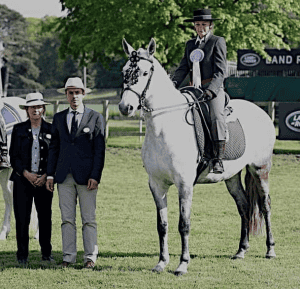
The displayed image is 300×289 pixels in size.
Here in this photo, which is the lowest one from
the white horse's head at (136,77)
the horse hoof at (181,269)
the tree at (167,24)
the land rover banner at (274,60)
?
the horse hoof at (181,269)

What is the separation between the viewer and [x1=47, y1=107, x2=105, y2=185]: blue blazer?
654 centimetres

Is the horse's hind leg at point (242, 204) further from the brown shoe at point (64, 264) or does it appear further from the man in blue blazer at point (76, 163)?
the brown shoe at point (64, 264)

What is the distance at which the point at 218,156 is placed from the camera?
662 cm

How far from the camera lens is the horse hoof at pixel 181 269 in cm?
634

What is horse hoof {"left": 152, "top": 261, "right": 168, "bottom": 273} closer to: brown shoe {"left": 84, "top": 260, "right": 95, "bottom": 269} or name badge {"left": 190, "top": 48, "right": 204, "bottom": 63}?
brown shoe {"left": 84, "top": 260, "right": 95, "bottom": 269}

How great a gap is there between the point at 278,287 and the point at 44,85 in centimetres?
8589

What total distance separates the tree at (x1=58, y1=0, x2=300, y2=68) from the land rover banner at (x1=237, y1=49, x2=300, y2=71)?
4.94 meters

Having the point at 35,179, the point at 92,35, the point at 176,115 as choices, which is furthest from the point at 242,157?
the point at 92,35

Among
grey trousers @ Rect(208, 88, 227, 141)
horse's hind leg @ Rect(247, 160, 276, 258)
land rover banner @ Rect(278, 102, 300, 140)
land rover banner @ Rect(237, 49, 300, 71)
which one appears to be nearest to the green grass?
horse's hind leg @ Rect(247, 160, 276, 258)

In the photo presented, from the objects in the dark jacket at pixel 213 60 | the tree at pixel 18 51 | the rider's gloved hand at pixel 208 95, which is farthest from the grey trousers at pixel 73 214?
the tree at pixel 18 51

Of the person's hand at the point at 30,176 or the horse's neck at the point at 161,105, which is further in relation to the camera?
the person's hand at the point at 30,176

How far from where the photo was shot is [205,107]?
659cm

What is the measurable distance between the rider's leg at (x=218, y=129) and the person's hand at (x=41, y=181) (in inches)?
83.7

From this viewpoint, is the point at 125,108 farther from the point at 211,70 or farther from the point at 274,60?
the point at 274,60
